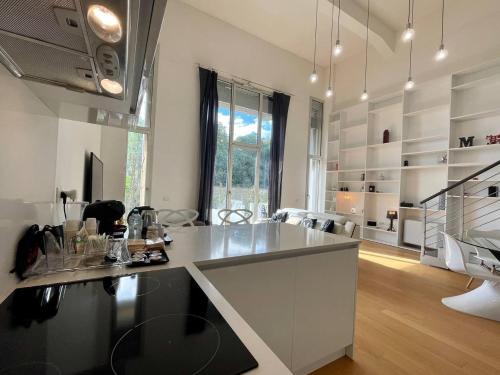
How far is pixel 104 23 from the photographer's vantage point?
52 cm

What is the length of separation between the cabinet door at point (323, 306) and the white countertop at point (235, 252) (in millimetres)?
92

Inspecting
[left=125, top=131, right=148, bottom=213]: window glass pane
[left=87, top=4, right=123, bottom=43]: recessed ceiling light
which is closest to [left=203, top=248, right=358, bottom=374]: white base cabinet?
[left=87, top=4, right=123, bottom=43]: recessed ceiling light

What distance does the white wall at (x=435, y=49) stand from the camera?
4180 mm

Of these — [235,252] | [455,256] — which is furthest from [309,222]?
[235,252]

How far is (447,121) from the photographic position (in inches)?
184

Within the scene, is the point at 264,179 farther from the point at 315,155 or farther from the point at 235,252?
the point at 235,252

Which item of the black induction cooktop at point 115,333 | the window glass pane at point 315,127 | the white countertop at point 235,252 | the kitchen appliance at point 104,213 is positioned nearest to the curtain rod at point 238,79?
the window glass pane at point 315,127

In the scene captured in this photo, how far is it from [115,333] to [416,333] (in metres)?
2.42

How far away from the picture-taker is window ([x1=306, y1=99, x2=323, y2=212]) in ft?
23.2

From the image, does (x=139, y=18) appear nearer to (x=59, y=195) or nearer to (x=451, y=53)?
(x=59, y=195)

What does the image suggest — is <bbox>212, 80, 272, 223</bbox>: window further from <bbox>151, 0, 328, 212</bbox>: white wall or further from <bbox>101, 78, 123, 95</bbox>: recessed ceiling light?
<bbox>101, 78, 123, 95</bbox>: recessed ceiling light

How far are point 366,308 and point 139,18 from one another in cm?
287

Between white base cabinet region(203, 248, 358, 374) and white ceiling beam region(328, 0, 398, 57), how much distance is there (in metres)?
4.83

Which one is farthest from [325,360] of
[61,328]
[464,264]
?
[464,264]
